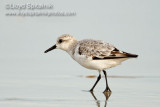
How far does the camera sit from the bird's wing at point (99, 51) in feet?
30.3

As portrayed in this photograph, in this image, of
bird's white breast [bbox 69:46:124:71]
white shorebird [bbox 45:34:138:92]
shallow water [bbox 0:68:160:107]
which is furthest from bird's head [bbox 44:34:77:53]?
bird's white breast [bbox 69:46:124:71]

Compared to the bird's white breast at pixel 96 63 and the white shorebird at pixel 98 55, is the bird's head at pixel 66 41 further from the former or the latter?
the bird's white breast at pixel 96 63

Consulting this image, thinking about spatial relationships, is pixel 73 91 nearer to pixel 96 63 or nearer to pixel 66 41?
pixel 96 63

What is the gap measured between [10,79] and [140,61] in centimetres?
333

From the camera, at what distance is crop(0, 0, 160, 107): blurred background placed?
8367 millimetres

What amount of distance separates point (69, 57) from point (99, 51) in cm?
275

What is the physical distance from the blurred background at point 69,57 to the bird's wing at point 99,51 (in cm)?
57

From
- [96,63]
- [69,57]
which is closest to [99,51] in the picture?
[96,63]

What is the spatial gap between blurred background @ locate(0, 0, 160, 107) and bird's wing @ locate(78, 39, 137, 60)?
22.4 inches

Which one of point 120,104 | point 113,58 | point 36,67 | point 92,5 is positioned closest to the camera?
point 120,104

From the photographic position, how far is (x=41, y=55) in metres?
12.0

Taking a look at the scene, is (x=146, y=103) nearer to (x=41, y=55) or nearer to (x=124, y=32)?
(x=41, y=55)

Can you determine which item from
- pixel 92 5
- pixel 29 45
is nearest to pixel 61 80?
pixel 29 45

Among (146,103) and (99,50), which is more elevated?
(99,50)
